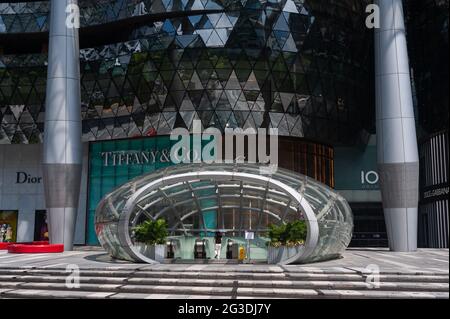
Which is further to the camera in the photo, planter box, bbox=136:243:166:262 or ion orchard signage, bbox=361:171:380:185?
ion orchard signage, bbox=361:171:380:185

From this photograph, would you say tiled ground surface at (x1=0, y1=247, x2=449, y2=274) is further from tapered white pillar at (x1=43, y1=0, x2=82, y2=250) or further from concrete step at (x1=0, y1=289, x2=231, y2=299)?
tapered white pillar at (x1=43, y1=0, x2=82, y2=250)

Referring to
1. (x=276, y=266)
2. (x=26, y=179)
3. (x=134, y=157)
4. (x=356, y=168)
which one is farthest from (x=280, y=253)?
(x=26, y=179)

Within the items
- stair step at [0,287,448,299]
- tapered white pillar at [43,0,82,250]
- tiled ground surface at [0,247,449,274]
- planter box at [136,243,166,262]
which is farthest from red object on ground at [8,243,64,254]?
stair step at [0,287,448,299]

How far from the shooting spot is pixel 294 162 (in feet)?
132

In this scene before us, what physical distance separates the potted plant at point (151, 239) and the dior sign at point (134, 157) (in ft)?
63.4

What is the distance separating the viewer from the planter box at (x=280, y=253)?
65.3 ft

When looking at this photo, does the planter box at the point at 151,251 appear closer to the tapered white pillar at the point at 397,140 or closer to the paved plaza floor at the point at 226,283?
the paved plaza floor at the point at 226,283

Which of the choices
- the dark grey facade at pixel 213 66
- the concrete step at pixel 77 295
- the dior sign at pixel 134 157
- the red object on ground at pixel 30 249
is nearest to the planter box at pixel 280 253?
the concrete step at pixel 77 295

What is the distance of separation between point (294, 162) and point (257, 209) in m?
15.9

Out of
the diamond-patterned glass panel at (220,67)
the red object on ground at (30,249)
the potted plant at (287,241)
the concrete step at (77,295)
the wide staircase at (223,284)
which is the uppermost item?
the diamond-patterned glass panel at (220,67)

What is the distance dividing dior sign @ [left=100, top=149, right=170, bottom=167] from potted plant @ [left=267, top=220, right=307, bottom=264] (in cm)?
2054

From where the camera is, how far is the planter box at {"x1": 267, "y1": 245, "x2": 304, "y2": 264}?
1991 centimetres

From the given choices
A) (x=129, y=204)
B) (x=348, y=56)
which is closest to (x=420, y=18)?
(x=348, y=56)

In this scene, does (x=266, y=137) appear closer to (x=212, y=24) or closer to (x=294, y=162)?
(x=294, y=162)
